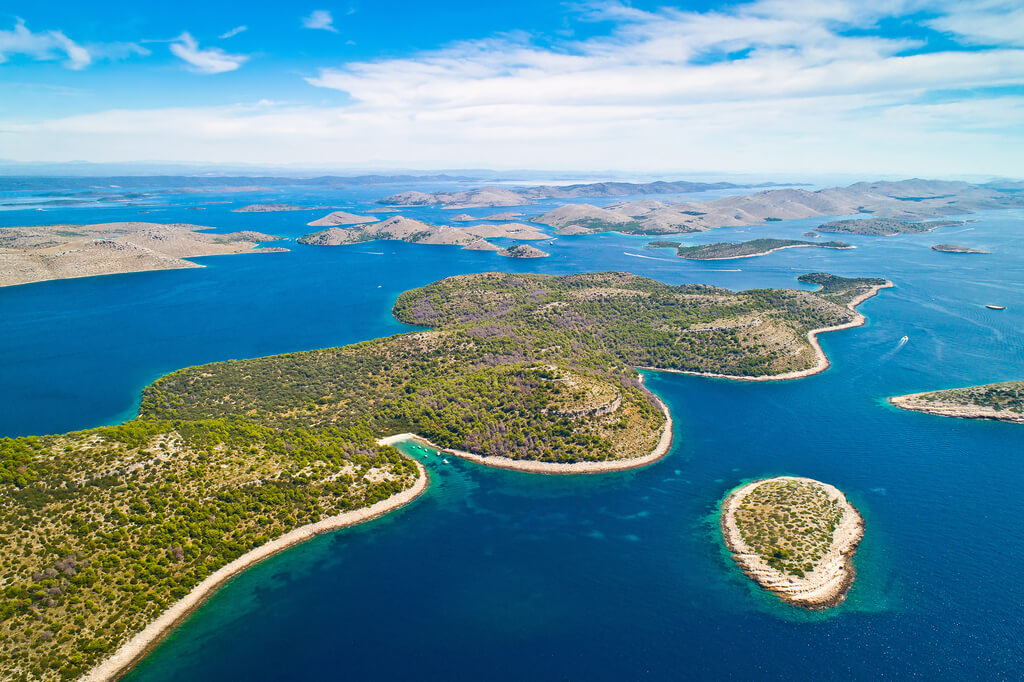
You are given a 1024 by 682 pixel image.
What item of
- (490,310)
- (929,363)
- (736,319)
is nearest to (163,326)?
(490,310)

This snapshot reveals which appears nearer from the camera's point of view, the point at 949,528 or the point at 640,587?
the point at 640,587

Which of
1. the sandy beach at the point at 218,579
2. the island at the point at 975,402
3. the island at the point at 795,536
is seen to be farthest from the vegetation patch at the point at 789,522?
the sandy beach at the point at 218,579

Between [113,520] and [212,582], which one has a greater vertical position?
[113,520]

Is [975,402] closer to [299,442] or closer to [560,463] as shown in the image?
[560,463]

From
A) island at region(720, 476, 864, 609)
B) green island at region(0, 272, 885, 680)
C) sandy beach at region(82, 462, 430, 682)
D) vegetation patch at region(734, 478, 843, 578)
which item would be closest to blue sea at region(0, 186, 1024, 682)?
sandy beach at region(82, 462, 430, 682)

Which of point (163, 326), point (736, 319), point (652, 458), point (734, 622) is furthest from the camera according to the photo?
point (163, 326)

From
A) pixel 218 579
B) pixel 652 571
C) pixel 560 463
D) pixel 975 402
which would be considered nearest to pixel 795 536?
pixel 652 571

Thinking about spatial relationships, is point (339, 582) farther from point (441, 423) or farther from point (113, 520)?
point (441, 423)
